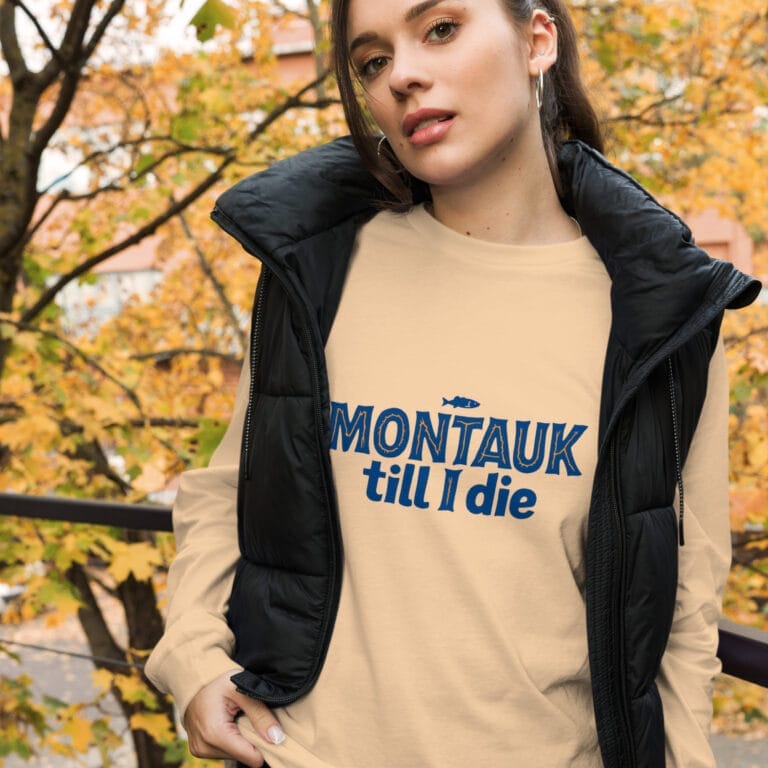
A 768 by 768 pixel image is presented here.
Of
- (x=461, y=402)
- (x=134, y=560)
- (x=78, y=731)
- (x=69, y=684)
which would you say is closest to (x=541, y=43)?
(x=461, y=402)

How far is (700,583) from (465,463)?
430 millimetres

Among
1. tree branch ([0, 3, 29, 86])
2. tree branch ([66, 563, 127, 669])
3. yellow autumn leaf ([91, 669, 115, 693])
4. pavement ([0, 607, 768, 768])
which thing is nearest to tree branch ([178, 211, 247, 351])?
tree branch ([66, 563, 127, 669])

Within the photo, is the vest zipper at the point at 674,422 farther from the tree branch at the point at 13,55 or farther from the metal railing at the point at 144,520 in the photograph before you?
the tree branch at the point at 13,55

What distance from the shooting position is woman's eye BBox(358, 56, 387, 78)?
1.66m

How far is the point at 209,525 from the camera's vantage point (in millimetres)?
1767

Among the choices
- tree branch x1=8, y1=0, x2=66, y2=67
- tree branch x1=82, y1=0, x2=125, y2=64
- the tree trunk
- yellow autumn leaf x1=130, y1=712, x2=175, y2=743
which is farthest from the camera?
the tree trunk

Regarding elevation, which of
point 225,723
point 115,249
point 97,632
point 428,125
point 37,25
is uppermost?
point 37,25

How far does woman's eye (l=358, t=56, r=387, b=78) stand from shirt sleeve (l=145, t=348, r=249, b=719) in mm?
537

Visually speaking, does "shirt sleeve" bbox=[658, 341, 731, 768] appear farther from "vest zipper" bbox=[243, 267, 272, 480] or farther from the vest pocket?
"vest zipper" bbox=[243, 267, 272, 480]

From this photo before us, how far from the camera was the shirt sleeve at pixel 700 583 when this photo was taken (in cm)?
158

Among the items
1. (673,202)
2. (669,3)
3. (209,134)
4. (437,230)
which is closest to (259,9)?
(209,134)

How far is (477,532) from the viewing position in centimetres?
150

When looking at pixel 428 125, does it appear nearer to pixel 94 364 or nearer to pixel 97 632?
pixel 94 364

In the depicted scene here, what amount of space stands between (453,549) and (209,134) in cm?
626
